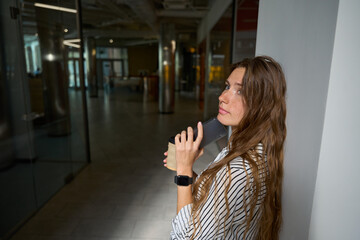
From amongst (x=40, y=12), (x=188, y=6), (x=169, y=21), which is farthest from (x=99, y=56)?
(x=40, y=12)

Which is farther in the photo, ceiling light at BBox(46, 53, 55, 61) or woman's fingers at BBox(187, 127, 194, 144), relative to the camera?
ceiling light at BBox(46, 53, 55, 61)

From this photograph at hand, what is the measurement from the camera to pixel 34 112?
147 inches

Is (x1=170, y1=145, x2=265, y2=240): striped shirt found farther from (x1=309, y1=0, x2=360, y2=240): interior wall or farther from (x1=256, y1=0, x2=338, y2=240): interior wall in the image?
(x1=309, y1=0, x2=360, y2=240): interior wall

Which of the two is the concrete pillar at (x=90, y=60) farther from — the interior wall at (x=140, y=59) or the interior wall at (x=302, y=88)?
the interior wall at (x=302, y=88)

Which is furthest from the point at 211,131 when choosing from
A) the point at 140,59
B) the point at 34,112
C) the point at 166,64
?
the point at 140,59

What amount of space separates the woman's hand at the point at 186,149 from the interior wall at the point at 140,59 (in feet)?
49.3

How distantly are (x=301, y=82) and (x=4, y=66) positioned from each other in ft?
11.4

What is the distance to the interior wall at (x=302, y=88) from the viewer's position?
810 millimetres

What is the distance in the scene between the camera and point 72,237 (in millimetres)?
2430

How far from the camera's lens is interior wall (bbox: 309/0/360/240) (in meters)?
0.69

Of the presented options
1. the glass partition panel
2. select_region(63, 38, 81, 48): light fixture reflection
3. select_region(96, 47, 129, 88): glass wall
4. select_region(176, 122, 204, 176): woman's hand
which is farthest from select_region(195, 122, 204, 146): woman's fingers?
select_region(96, 47, 129, 88): glass wall

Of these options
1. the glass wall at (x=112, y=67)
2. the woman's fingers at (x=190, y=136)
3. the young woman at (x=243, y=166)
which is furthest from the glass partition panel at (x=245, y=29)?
the glass wall at (x=112, y=67)

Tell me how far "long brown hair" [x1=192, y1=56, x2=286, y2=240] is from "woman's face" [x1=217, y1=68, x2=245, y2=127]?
0.09ft

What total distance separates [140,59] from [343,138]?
1738cm
